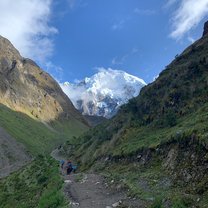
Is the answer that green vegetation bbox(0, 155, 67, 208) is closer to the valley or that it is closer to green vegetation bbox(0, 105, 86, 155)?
the valley

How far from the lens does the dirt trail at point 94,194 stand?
2259 centimetres

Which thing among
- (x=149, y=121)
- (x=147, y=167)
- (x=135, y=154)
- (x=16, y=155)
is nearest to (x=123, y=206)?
(x=147, y=167)

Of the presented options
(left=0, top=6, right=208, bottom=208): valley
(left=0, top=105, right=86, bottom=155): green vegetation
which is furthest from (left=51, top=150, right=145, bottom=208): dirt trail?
(left=0, top=105, right=86, bottom=155): green vegetation

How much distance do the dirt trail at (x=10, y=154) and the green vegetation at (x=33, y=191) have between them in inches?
1652

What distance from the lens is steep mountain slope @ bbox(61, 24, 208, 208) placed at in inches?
893

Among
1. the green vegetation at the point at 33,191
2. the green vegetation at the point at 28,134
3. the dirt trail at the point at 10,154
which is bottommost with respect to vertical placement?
the green vegetation at the point at 33,191

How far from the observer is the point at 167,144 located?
32.2 metres

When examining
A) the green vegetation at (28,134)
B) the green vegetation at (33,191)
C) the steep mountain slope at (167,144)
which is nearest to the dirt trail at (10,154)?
the green vegetation at (28,134)

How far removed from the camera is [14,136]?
445 feet

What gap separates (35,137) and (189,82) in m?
110

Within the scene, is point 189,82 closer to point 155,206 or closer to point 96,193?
point 96,193

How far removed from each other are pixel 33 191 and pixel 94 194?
13.4 metres

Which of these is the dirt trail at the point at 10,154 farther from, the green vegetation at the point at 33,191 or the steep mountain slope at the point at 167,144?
the steep mountain slope at the point at 167,144

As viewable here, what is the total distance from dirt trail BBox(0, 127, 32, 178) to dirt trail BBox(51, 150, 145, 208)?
61.0 m
